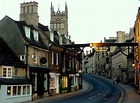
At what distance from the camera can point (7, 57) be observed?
3666 cm

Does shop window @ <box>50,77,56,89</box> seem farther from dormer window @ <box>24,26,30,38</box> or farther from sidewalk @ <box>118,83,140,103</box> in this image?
sidewalk @ <box>118,83,140,103</box>

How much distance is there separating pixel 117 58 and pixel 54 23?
3022cm

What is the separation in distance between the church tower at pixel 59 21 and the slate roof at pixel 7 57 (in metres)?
72.1

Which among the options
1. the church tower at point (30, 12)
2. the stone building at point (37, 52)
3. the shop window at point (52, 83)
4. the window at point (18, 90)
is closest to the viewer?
the window at point (18, 90)

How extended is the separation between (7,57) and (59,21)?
80.5m

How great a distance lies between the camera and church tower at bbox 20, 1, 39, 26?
159 ft

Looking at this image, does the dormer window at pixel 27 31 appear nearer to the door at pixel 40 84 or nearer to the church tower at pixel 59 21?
the door at pixel 40 84

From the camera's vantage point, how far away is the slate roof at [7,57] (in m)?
35.0

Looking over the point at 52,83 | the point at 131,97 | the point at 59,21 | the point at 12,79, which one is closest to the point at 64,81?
the point at 52,83

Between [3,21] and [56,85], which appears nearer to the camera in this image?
[3,21]

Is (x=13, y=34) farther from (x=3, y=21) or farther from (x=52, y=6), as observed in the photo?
(x=52, y=6)

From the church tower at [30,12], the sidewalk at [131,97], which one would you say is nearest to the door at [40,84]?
the church tower at [30,12]

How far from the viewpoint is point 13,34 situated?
1607 inches

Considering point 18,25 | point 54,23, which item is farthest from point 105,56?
point 18,25
